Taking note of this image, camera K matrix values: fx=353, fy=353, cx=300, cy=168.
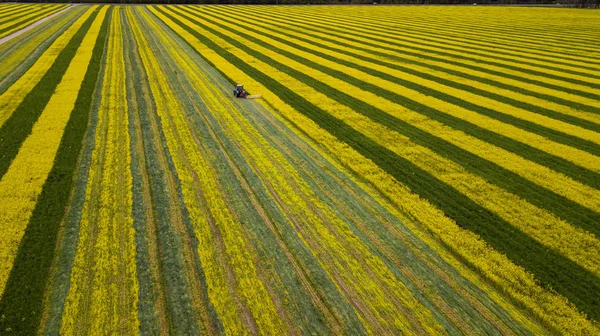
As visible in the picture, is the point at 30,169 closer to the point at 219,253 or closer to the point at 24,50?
the point at 219,253

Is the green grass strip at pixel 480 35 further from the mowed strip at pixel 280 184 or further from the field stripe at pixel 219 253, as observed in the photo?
the field stripe at pixel 219 253

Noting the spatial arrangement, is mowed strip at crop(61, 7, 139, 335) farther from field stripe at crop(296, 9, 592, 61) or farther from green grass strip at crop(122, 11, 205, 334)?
field stripe at crop(296, 9, 592, 61)

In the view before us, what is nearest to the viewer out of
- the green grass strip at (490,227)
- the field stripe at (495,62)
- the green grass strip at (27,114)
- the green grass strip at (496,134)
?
the green grass strip at (490,227)

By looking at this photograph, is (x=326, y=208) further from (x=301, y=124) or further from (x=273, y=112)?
(x=273, y=112)

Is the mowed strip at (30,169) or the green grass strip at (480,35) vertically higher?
the mowed strip at (30,169)

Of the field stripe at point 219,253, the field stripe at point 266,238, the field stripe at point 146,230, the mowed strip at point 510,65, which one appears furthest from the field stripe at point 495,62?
the field stripe at point 146,230

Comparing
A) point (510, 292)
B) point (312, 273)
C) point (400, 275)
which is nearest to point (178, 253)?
point (312, 273)

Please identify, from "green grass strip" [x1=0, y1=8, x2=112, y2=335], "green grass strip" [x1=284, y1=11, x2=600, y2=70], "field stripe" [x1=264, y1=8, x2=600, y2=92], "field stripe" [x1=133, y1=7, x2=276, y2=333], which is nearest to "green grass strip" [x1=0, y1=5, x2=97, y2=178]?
"green grass strip" [x1=0, y1=8, x2=112, y2=335]
